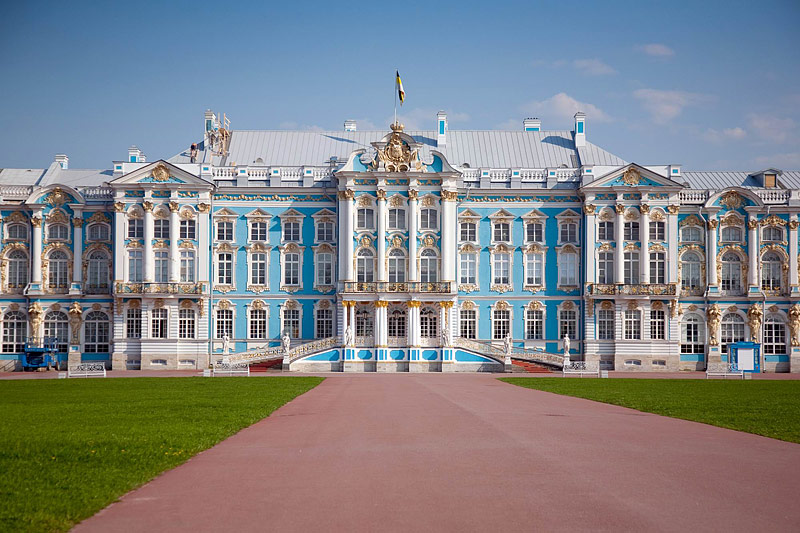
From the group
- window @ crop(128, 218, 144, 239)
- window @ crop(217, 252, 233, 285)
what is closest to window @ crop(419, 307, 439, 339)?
window @ crop(217, 252, 233, 285)

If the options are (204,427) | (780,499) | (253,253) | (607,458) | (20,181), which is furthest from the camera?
(20,181)

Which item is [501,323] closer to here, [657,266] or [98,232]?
[657,266]

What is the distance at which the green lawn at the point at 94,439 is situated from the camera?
11141mm

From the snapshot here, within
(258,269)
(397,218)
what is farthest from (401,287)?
(258,269)

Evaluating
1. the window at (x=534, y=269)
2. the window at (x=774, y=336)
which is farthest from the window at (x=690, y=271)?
the window at (x=534, y=269)

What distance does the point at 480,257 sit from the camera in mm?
61875

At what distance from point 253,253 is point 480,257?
16.1 meters

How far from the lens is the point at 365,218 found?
60.1 meters

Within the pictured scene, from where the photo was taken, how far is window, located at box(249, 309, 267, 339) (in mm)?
61594

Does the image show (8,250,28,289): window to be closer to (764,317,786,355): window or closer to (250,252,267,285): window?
(250,252,267,285): window

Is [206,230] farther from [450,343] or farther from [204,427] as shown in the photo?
[204,427]

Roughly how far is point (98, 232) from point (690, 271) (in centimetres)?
4159

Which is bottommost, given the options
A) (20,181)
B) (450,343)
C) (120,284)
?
(450,343)

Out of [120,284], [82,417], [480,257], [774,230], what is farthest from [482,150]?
[82,417]
